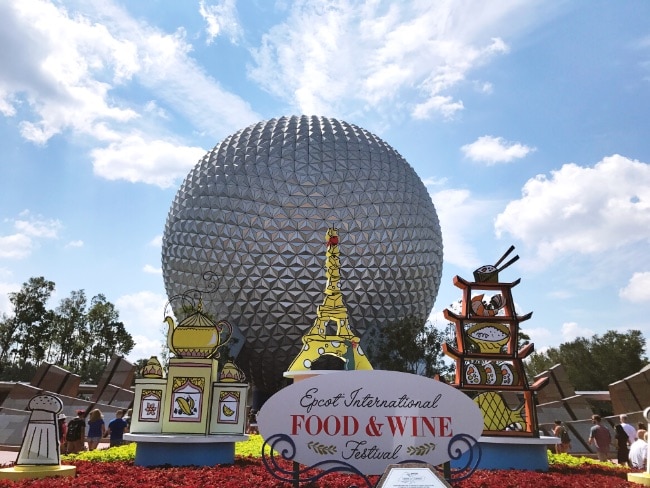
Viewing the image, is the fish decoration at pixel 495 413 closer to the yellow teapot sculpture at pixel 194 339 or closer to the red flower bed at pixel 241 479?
the red flower bed at pixel 241 479

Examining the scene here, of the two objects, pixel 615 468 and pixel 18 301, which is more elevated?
pixel 18 301

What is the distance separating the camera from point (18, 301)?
46.9m

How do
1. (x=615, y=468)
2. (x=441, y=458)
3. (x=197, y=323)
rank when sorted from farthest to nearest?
(x=197, y=323) < (x=615, y=468) < (x=441, y=458)

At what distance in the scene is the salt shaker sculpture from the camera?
7.24 m

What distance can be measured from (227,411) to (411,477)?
536 centimetres

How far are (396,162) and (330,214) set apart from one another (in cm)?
606

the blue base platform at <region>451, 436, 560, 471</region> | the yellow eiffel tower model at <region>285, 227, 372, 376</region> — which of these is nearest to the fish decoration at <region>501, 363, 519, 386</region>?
the blue base platform at <region>451, 436, 560, 471</region>

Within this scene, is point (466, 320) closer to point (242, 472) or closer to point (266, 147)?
point (242, 472)

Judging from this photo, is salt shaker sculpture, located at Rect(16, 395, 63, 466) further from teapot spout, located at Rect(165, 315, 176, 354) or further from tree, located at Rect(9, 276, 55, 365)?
tree, located at Rect(9, 276, 55, 365)

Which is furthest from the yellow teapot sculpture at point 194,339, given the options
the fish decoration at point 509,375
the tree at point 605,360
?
the tree at point 605,360

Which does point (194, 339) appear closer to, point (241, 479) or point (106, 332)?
point (241, 479)

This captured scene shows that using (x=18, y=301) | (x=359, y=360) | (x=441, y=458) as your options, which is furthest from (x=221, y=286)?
(x=18, y=301)

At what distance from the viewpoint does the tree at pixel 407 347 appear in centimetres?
2610

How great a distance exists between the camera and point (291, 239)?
25.5 m
